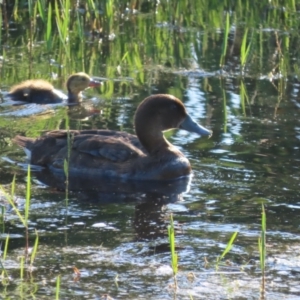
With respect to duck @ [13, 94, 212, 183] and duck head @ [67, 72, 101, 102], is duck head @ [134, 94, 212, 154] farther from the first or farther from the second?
duck head @ [67, 72, 101, 102]

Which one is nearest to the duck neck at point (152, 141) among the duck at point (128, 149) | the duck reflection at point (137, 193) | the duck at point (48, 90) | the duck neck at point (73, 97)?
the duck at point (128, 149)

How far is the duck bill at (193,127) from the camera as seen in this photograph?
28.0ft

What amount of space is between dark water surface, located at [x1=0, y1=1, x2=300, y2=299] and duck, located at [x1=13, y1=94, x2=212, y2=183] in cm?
20

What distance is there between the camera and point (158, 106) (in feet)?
27.8

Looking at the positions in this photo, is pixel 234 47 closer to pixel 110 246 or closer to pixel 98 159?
pixel 98 159

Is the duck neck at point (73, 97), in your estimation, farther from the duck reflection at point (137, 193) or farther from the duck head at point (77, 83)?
the duck reflection at point (137, 193)

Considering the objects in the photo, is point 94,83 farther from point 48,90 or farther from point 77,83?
point 48,90

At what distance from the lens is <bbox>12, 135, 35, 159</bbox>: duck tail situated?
8.51m

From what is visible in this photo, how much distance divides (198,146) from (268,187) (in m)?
1.41

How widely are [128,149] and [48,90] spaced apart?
2713 mm

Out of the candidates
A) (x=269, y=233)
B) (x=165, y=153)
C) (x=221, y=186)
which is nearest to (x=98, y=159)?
(x=165, y=153)

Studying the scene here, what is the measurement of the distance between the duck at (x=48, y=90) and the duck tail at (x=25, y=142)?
73.2 inches

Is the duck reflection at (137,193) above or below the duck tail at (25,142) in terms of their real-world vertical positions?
below

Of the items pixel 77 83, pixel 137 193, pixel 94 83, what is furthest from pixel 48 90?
pixel 137 193
